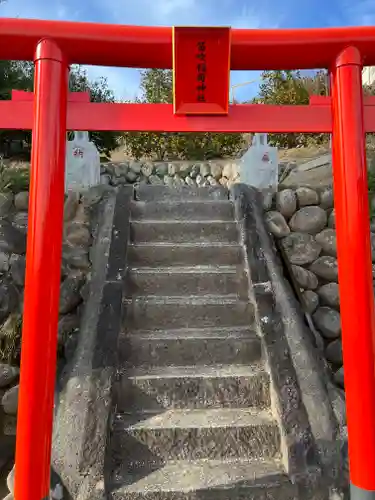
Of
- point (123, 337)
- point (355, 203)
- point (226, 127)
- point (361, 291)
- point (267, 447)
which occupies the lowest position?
point (267, 447)

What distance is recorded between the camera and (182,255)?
3.98 metres

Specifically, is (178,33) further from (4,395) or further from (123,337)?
(4,395)

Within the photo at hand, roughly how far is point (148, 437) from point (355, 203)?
1.81 m

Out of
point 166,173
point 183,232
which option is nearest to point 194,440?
point 183,232

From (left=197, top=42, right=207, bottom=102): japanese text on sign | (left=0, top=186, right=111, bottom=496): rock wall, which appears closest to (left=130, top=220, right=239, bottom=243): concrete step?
(left=0, top=186, right=111, bottom=496): rock wall

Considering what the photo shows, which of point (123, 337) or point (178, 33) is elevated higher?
point (178, 33)

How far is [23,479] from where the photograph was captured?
6.66ft

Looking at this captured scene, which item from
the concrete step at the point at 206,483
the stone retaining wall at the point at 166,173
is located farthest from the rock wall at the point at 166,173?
the concrete step at the point at 206,483

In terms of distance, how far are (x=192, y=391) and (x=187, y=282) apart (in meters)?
1.03

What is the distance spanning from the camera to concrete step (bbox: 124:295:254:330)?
3402mm

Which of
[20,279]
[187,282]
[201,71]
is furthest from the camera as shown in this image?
[20,279]

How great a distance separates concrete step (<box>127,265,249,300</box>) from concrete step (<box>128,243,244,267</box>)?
211mm

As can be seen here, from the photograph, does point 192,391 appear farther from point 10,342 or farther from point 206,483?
point 10,342

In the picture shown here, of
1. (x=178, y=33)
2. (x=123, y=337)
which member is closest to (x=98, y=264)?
(x=123, y=337)
